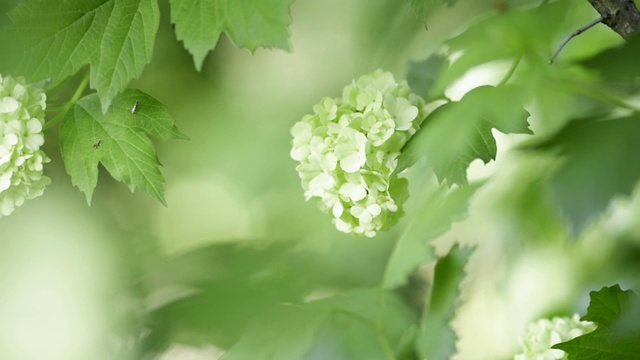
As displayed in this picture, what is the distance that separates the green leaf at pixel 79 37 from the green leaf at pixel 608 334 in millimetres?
399

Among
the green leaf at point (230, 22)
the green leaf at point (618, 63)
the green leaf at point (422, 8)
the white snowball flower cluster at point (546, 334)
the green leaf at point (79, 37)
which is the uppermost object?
the green leaf at point (79, 37)

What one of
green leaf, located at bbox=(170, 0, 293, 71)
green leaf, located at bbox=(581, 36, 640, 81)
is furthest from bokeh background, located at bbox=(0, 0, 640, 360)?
green leaf, located at bbox=(170, 0, 293, 71)

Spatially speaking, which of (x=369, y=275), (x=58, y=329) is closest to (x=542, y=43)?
(x=369, y=275)

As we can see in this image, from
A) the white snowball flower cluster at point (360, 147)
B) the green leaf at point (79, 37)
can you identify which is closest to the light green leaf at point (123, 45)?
the green leaf at point (79, 37)

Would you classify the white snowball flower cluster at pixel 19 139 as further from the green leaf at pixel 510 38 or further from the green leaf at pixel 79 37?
the green leaf at pixel 510 38

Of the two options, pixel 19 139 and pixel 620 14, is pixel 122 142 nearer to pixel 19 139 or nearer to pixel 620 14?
pixel 19 139

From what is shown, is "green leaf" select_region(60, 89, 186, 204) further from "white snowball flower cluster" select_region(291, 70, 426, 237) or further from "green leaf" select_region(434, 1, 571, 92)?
"green leaf" select_region(434, 1, 571, 92)

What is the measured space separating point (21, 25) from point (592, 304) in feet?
1.66

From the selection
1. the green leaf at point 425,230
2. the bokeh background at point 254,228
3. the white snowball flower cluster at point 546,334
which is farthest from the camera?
the bokeh background at point 254,228

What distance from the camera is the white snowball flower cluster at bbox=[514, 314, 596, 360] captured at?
746 millimetres

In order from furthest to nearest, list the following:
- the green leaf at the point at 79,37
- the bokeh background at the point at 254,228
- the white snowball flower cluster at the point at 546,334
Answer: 1. the bokeh background at the point at 254,228
2. the white snowball flower cluster at the point at 546,334
3. the green leaf at the point at 79,37

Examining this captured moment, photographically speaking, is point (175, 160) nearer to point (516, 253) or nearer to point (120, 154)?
point (516, 253)

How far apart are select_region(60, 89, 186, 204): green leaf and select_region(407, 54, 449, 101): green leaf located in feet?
1.10

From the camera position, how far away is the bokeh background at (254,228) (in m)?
1.07
